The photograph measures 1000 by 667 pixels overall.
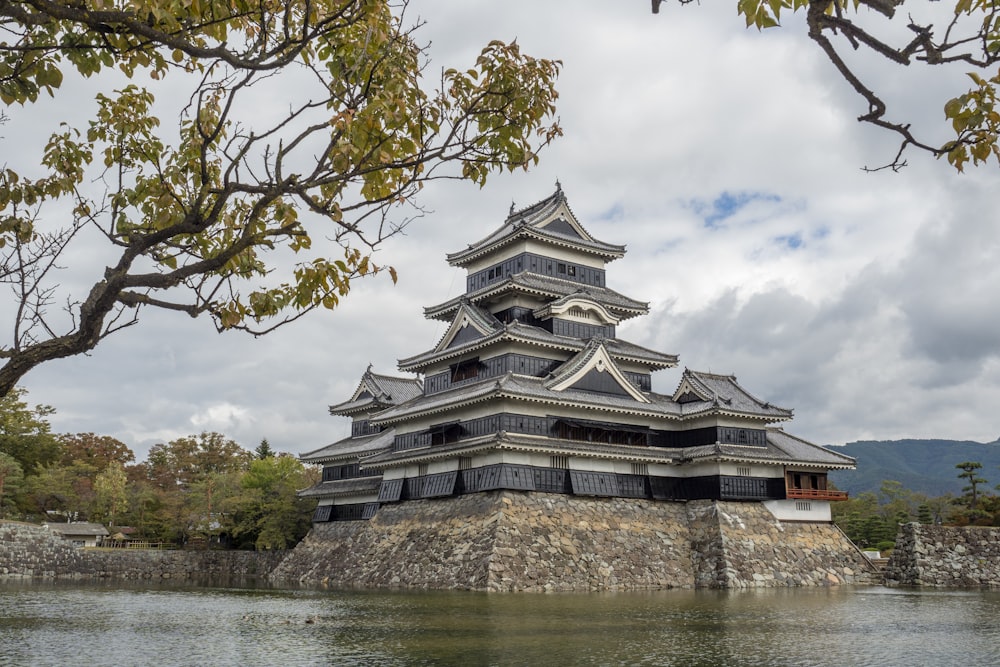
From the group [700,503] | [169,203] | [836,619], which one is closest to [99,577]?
[700,503]

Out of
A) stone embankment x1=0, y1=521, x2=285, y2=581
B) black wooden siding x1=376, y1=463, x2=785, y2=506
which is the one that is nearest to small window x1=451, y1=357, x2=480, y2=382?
black wooden siding x1=376, y1=463, x2=785, y2=506

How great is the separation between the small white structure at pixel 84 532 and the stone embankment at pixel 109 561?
6561 millimetres

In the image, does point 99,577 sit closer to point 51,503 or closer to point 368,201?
point 51,503

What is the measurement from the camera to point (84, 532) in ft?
201

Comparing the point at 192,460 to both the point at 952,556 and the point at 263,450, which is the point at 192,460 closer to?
the point at 263,450

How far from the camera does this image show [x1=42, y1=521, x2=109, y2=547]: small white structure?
60.7m

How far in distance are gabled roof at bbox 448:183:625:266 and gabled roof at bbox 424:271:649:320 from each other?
2.02 meters

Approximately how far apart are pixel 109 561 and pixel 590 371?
36.0 m

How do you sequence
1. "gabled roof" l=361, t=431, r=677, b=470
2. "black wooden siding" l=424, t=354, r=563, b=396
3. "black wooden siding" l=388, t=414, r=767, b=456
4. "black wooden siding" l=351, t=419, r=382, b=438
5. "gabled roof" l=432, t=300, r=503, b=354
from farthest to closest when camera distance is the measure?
1. "black wooden siding" l=351, t=419, r=382, b=438
2. "gabled roof" l=432, t=300, r=503, b=354
3. "black wooden siding" l=424, t=354, r=563, b=396
4. "black wooden siding" l=388, t=414, r=767, b=456
5. "gabled roof" l=361, t=431, r=677, b=470

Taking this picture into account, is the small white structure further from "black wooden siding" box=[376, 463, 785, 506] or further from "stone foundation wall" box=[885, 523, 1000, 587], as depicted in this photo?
"stone foundation wall" box=[885, 523, 1000, 587]

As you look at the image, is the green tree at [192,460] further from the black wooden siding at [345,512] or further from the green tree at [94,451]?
the black wooden siding at [345,512]

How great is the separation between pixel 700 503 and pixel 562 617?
21715mm

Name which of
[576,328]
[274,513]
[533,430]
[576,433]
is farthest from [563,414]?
[274,513]

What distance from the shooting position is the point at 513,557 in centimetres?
3331
